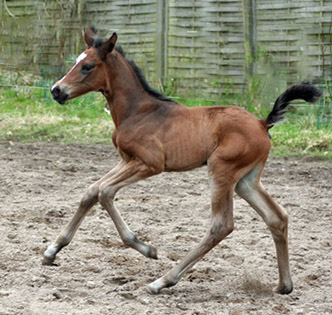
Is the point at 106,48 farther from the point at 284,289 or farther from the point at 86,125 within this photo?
the point at 86,125

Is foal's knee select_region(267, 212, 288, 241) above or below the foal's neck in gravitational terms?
below

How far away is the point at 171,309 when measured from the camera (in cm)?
463

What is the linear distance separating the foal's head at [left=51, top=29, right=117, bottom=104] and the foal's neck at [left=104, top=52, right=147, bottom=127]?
0.26 ft

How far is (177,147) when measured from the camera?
5285mm

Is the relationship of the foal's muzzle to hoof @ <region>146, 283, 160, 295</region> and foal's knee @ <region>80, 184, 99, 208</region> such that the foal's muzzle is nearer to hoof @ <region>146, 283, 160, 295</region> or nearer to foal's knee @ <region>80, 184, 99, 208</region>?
foal's knee @ <region>80, 184, 99, 208</region>

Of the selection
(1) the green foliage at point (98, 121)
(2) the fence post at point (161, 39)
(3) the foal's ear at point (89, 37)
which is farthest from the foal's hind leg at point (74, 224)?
(2) the fence post at point (161, 39)

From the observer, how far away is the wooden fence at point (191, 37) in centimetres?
1239

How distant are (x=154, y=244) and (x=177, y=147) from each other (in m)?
1.36

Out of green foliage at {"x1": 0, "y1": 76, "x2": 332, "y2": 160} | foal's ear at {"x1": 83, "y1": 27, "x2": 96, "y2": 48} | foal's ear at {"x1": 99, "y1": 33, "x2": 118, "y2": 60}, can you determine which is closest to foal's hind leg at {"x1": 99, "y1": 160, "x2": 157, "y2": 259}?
foal's ear at {"x1": 99, "y1": 33, "x2": 118, "y2": 60}

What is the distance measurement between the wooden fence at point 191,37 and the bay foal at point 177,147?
7051 mm

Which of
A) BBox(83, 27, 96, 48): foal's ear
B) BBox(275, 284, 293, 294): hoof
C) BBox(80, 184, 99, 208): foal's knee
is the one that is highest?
BBox(83, 27, 96, 48): foal's ear

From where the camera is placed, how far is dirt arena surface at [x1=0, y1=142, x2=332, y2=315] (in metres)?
4.77

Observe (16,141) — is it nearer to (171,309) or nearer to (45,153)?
(45,153)

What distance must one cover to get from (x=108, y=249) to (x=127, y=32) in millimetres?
8623
